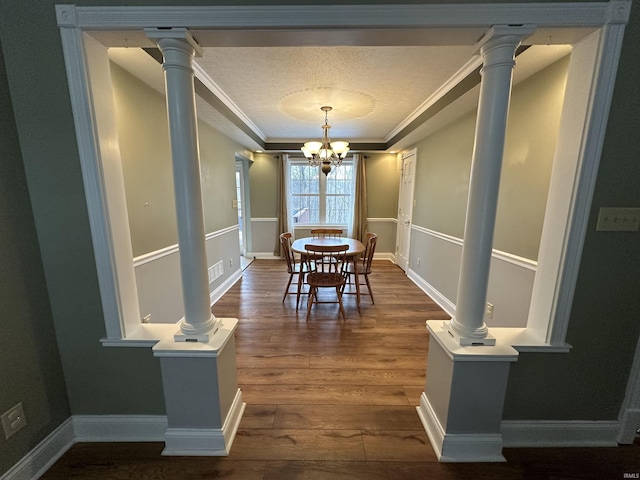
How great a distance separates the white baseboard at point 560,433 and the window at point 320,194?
4382 mm

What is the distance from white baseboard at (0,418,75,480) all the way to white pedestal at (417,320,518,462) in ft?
6.61

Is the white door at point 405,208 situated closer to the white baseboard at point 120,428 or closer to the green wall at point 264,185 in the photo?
the green wall at point 264,185

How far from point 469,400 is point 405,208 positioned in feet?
12.1

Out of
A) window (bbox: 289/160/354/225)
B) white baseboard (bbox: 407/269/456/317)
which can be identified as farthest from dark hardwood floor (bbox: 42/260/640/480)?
window (bbox: 289/160/354/225)

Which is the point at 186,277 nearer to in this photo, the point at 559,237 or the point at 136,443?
the point at 136,443

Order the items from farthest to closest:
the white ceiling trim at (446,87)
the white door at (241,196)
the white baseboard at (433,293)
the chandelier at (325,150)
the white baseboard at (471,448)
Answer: the white door at (241,196), the chandelier at (325,150), the white baseboard at (433,293), the white ceiling trim at (446,87), the white baseboard at (471,448)

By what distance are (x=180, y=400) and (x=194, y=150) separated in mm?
1305

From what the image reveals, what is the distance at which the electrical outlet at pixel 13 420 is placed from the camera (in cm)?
110

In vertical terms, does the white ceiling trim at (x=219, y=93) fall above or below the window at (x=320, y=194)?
above

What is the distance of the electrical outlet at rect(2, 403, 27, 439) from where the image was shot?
1102mm

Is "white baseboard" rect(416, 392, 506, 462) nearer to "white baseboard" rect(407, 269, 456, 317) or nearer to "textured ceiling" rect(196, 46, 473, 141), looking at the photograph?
"white baseboard" rect(407, 269, 456, 317)

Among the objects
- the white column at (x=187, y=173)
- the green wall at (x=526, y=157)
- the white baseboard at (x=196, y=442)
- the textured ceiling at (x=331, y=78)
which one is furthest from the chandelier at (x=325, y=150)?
the white baseboard at (x=196, y=442)

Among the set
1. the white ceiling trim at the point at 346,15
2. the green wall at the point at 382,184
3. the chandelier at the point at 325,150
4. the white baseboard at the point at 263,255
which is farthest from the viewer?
the white baseboard at the point at 263,255

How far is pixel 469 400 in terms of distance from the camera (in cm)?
127
